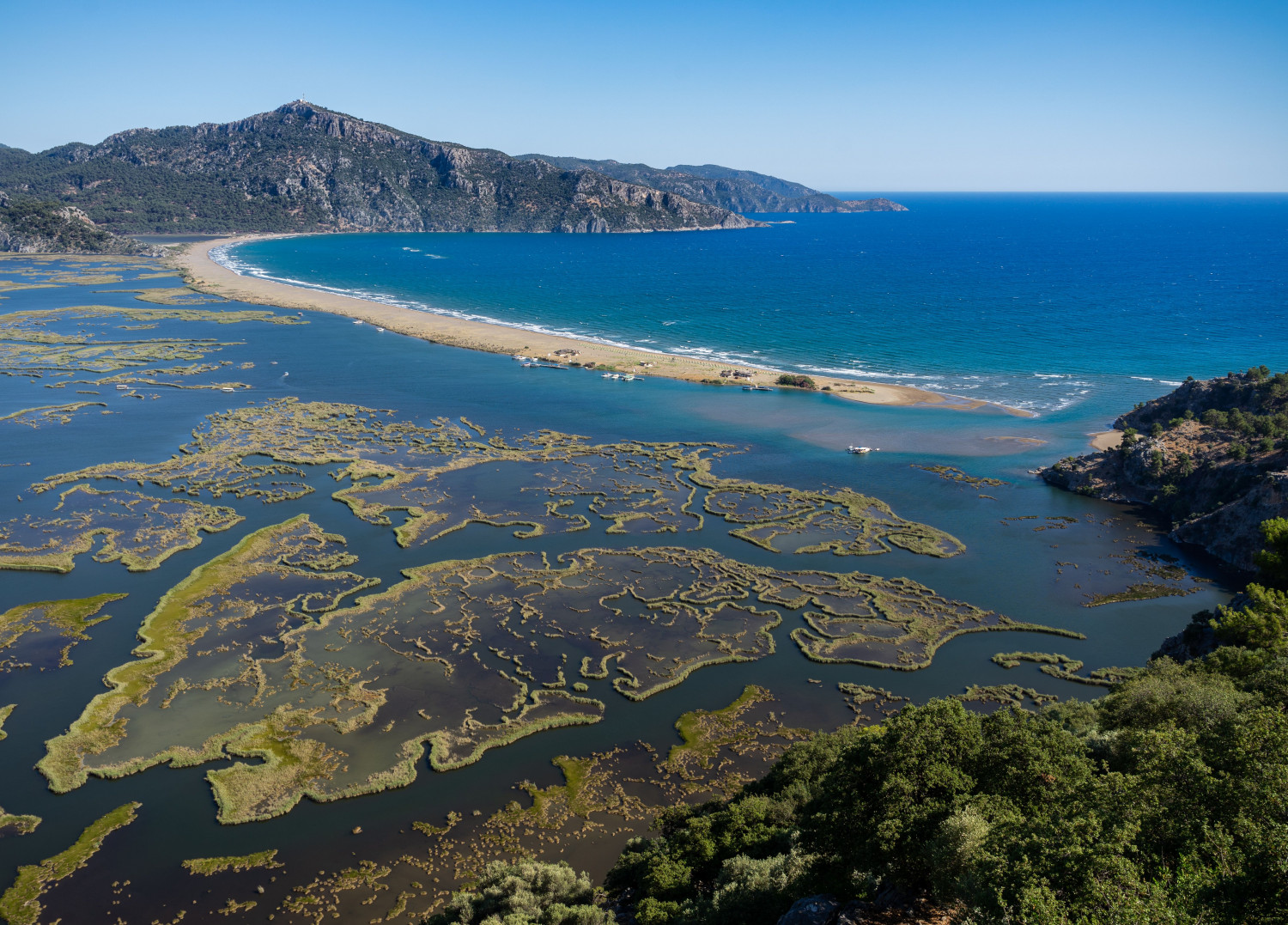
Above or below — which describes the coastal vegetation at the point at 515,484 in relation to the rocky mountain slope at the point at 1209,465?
below

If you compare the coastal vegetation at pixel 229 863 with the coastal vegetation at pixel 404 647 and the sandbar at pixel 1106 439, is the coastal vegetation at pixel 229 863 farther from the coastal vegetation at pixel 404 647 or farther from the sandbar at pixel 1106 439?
the sandbar at pixel 1106 439

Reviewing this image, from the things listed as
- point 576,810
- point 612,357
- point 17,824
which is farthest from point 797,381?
point 17,824

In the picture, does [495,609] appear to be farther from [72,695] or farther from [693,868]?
[693,868]

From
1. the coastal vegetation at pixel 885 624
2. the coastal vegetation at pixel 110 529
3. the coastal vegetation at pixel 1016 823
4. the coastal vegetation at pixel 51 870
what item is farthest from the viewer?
the coastal vegetation at pixel 110 529

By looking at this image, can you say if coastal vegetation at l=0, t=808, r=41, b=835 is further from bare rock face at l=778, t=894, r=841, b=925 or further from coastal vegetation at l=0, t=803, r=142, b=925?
bare rock face at l=778, t=894, r=841, b=925

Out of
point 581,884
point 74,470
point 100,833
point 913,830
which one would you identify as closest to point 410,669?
point 100,833

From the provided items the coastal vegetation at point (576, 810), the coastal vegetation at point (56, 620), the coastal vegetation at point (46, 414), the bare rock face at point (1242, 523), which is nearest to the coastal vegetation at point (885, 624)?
the coastal vegetation at point (576, 810)

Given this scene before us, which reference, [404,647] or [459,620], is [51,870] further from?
[459,620]
